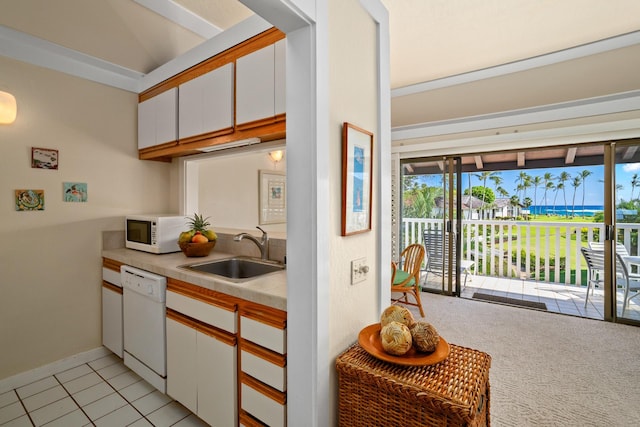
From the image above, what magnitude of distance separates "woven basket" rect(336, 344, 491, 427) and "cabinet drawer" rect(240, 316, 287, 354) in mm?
269

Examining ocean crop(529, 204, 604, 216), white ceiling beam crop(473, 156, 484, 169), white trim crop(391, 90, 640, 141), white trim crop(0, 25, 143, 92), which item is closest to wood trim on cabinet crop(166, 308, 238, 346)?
white trim crop(0, 25, 143, 92)

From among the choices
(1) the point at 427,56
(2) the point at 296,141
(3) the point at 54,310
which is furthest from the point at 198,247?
(1) the point at 427,56

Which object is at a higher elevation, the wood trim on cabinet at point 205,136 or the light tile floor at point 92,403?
the wood trim on cabinet at point 205,136

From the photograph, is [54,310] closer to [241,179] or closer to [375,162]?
[241,179]

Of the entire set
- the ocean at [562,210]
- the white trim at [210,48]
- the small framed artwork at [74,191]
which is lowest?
the ocean at [562,210]

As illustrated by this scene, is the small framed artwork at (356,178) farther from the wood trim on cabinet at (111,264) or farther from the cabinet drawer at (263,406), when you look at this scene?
the wood trim on cabinet at (111,264)

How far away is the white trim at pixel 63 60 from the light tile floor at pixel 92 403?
247cm

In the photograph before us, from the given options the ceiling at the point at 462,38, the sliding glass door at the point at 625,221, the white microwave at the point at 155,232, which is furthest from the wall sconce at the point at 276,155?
the sliding glass door at the point at 625,221

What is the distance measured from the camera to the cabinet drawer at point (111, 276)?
253 centimetres

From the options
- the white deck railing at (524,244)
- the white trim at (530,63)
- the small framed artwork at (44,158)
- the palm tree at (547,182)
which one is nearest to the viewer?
the small framed artwork at (44,158)

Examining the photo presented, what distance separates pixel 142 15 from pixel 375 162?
2.76 m

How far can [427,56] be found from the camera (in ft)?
11.2

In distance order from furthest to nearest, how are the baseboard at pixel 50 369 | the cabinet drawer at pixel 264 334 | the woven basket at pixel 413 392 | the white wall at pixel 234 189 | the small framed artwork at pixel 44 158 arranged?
the white wall at pixel 234 189 < the small framed artwork at pixel 44 158 < the baseboard at pixel 50 369 < the cabinet drawer at pixel 264 334 < the woven basket at pixel 413 392

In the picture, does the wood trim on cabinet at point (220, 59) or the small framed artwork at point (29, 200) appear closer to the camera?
the wood trim on cabinet at point (220, 59)
